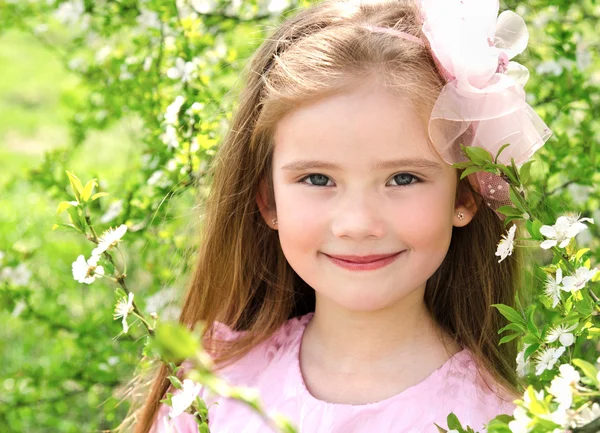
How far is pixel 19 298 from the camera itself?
2400 millimetres

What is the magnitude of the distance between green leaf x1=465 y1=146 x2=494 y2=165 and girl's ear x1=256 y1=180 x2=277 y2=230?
55 centimetres

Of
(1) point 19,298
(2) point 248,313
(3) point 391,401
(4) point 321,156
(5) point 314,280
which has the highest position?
(4) point 321,156

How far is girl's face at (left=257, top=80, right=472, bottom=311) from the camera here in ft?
5.44

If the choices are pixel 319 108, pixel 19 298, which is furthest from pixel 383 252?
pixel 19 298

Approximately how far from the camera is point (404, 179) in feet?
5.58

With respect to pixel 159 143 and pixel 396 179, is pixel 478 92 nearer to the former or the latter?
pixel 396 179

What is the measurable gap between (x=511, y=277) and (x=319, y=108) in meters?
0.55

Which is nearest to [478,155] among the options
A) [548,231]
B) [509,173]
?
[509,173]

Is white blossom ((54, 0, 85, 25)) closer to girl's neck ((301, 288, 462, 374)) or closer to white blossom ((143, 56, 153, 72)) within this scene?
white blossom ((143, 56, 153, 72))

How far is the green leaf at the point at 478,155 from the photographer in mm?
1480

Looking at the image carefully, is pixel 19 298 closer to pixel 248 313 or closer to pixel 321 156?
pixel 248 313

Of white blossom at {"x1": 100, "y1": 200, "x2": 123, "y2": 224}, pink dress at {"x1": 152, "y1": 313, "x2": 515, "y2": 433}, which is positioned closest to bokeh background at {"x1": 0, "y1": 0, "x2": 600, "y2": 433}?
white blossom at {"x1": 100, "y1": 200, "x2": 123, "y2": 224}

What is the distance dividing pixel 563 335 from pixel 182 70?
1.12 m

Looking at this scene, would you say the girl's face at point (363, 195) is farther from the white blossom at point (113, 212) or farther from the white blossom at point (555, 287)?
the white blossom at point (113, 212)
